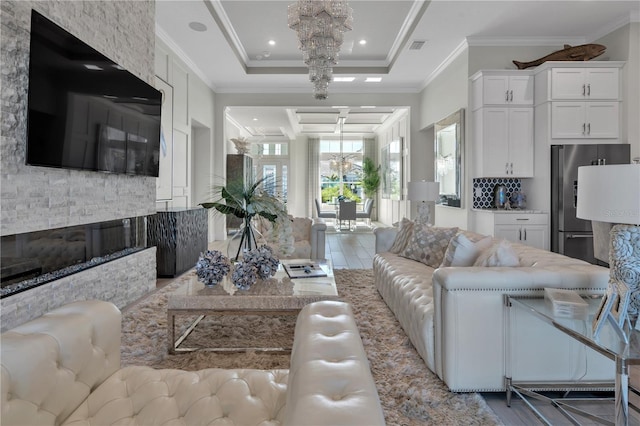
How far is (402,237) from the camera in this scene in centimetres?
388

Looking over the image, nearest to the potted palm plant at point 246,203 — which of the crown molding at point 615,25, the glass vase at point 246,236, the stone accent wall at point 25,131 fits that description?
the glass vase at point 246,236

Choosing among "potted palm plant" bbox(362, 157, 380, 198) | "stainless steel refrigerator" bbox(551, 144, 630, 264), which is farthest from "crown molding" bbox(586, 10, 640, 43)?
"potted palm plant" bbox(362, 157, 380, 198)

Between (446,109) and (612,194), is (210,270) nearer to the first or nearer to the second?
(612,194)

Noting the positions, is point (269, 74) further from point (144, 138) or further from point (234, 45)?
point (144, 138)

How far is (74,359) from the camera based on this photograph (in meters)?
1.19

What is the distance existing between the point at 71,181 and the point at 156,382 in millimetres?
2074

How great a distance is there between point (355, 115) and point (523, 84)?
507cm

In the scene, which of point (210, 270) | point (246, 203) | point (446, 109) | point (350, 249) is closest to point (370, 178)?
point (350, 249)

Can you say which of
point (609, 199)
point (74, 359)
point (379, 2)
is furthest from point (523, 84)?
point (74, 359)

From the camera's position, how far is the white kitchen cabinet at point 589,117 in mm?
4727

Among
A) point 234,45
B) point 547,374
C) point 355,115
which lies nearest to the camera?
point 547,374

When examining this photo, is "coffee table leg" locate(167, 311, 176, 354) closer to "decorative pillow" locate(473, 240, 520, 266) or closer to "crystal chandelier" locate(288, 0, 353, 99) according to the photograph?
"decorative pillow" locate(473, 240, 520, 266)

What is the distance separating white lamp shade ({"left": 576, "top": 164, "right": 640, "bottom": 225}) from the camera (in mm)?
1392

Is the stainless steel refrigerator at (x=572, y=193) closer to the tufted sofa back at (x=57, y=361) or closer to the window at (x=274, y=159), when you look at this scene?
the tufted sofa back at (x=57, y=361)
